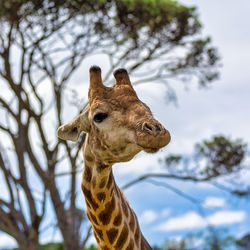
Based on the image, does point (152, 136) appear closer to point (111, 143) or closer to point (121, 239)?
point (111, 143)

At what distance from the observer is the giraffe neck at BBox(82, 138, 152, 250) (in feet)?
9.57

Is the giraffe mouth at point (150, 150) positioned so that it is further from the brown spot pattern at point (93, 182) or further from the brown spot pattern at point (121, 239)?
the brown spot pattern at point (121, 239)

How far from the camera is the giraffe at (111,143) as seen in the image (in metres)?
2.46

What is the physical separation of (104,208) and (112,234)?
0.65ft

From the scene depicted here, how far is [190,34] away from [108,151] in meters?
9.69

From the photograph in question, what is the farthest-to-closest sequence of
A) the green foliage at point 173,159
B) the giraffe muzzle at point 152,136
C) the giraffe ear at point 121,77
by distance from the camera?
the green foliage at point 173,159 < the giraffe ear at point 121,77 < the giraffe muzzle at point 152,136

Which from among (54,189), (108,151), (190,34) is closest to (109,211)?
(108,151)

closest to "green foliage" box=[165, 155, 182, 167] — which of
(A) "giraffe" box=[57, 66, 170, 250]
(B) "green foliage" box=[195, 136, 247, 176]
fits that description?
(B) "green foliage" box=[195, 136, 247, 176]

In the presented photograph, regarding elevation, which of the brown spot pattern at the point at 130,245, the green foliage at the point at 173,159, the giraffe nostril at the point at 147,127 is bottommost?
the brown spot pattern at the point at 130,245

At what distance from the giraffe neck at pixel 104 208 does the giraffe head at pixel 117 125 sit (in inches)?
6.1

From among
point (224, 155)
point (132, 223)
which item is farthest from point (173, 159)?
point (132, 223)

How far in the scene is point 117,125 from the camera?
2.60m

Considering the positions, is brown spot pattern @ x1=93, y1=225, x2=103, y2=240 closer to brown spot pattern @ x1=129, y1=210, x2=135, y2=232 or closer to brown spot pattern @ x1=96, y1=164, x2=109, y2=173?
brown spot pattern @ x1=129, y1=210, x2=135, y2=232

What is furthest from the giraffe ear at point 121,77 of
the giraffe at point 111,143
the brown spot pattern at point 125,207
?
the brown spot pattern at point 125,207
